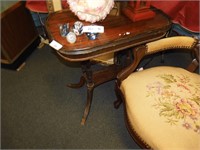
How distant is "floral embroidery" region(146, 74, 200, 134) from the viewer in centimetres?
85

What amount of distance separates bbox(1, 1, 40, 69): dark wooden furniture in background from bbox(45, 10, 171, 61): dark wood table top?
814mm

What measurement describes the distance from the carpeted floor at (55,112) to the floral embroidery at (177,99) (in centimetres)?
53

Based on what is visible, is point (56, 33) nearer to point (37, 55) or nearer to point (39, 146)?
point (39, 146)

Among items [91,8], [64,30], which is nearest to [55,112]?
[64,30]

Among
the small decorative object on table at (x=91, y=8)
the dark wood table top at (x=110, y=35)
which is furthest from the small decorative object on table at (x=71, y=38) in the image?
the small decorative object on table at (x=91, y=8)

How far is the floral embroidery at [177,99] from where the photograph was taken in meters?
0.85

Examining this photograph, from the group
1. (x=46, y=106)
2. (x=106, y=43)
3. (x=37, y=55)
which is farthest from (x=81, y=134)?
(x=37, y=55)

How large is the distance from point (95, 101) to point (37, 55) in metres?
0.98

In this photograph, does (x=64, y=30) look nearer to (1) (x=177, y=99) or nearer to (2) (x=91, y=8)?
(2) (x=91, y=8)

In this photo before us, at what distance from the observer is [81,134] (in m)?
1.36

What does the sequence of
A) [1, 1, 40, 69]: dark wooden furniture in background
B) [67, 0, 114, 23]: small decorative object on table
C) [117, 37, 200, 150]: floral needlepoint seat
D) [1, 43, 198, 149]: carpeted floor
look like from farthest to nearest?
[1, 1, 40, 69]: dark wooden furniture in background < [1, 43, 198, 149]: carpeted floor < [67, 0, 114, 23]: small decorative object on table < [117, 37, 200, 150]: floral needlepoint seat

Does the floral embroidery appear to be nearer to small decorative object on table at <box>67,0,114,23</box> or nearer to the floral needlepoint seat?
the floral needlepoint seat

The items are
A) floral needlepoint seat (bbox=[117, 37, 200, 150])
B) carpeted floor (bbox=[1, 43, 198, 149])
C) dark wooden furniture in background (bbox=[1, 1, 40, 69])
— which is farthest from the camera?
dark wooden furniture in background (bbox=[1, 1, 40, 69])

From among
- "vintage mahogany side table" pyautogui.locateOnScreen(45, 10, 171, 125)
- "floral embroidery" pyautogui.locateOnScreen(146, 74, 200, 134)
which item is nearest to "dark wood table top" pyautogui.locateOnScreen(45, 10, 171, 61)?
"vintage mahogany side table" pyautogui.locateOnScreen(45, 10, 171, 125)
